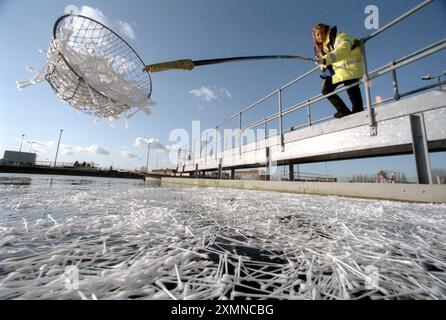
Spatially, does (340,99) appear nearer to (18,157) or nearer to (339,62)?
(339,62)

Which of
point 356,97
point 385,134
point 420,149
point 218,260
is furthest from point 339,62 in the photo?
point 218,260

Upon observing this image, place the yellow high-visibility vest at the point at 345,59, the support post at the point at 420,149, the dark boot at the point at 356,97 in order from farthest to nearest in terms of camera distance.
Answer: the dark boot at the point at 356,97
the yellow high-visibility vest at the point at 345,59
the support post at the point at 420,149

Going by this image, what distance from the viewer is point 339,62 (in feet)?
10.3

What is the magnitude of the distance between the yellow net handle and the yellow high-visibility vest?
7.47 ft

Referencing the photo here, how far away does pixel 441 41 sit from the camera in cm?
218

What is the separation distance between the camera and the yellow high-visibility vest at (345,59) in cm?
294

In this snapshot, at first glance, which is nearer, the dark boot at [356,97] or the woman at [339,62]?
the woman at [339,62]

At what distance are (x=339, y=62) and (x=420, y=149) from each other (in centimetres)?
176

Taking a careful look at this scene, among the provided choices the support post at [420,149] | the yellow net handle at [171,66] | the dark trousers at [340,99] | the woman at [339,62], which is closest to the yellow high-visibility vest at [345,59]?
the woman at [339,62]

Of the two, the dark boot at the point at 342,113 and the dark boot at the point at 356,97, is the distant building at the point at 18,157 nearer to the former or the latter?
the dark boot at the point at 342,113

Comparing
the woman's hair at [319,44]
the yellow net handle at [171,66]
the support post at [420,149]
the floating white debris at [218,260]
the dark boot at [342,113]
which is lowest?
the floating white debris at [218,260]

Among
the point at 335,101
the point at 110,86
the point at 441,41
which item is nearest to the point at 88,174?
the point at 110,86
